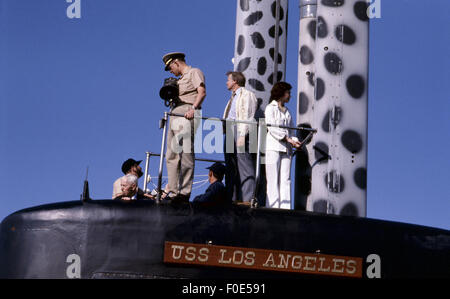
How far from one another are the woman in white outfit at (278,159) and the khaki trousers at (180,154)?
1.21 meters

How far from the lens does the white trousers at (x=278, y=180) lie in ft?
38.6

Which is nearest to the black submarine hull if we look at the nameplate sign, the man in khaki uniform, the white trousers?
the nameplate sign

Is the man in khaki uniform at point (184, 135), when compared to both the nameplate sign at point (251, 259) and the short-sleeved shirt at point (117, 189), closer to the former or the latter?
the short-sleeved shirt at point (117, 189)

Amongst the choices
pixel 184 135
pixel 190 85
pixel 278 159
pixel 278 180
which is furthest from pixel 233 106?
pixel 184 135

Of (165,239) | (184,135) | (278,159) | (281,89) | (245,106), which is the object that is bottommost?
(165,239)

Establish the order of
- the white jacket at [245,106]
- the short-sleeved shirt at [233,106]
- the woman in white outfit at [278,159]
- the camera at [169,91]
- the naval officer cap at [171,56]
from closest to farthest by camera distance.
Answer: the camera at [169,91]
the woman in white outfit at [278,159]
the naval officer cap at [171,56]
the white jacket at [245,106]
the short-sleeved shirt at [233,106]

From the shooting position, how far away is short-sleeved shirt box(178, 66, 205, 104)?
11664 millimetres

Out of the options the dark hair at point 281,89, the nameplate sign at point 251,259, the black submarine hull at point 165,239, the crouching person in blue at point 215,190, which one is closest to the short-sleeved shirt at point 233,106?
the dark hair at point 281,89

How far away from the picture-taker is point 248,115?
12.4 m

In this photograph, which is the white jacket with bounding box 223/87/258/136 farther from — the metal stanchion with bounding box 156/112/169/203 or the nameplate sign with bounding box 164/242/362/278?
the nameplate sign with bounding box 164/242/362/278

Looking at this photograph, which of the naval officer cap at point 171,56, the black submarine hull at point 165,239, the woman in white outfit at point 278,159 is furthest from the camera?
the naval officer cap at point 171,56

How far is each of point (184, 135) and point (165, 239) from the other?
6.78ft

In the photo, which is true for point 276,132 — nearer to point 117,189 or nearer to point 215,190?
point 215,190

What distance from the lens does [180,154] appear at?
37.1 feet
